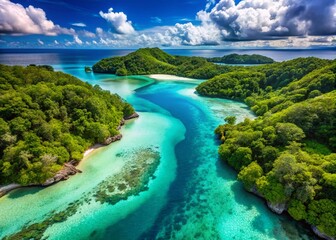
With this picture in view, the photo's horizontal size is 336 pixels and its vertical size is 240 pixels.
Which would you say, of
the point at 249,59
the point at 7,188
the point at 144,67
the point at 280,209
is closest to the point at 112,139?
the point at 7,188

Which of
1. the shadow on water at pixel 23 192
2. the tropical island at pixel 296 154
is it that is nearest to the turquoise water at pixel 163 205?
the shadow on water at pixel 23 192

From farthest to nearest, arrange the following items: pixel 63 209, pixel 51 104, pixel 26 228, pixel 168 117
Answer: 1. pixel 168 117
2. pixel 51 104
3. pixel 63 209
4. pixel 26 228

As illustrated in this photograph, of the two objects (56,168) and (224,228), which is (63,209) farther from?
(224,228)

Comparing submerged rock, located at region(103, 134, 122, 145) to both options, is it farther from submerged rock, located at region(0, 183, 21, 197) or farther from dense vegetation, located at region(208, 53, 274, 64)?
dense vegetation, located at region(208, 53, 274, 64)

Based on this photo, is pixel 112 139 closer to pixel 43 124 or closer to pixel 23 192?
pixel 43 124

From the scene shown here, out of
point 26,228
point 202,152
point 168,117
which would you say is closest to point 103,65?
point 168,117

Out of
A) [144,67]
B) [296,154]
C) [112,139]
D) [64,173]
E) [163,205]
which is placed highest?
[296,154]
